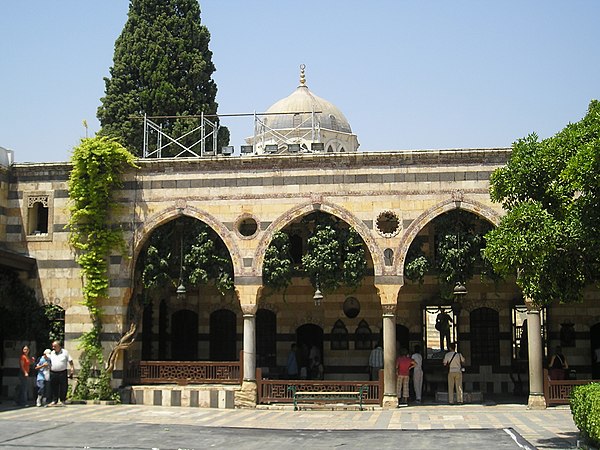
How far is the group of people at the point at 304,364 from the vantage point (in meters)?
21.7

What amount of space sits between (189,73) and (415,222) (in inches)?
537

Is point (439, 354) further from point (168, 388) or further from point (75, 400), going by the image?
point (75, 400)

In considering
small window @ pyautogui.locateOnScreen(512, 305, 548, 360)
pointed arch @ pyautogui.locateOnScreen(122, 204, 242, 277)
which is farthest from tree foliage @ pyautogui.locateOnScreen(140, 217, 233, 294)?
small window @ pyautogui.locateOnScreen(512, 305, 548, 360)

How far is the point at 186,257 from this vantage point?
795 inches

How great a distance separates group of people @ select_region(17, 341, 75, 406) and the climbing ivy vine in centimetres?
52

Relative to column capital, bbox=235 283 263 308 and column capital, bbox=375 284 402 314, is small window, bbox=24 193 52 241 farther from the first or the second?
column capital, bbox=375 284 402 314

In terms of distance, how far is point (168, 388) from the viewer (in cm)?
1989

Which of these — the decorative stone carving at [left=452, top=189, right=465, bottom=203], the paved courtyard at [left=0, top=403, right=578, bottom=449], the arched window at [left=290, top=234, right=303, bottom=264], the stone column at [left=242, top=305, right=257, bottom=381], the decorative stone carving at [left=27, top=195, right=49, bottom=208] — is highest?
the decorative stone carving at [left=27, top=195, right=49, bottom=208]

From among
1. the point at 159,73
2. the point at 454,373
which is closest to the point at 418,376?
the point at 454,373

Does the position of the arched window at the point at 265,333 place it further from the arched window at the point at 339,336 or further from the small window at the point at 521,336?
the small window at the point at 521,336

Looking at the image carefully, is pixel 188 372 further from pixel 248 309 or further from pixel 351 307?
pixel 351 307

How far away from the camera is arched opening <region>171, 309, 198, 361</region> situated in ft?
76.3

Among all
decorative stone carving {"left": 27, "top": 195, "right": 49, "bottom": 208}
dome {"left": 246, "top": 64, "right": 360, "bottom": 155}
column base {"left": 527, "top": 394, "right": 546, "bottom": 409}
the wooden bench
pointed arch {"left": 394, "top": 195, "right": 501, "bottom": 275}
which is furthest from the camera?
dome {"left": 246, "top": 64, "right": 360, "bottom": 155}

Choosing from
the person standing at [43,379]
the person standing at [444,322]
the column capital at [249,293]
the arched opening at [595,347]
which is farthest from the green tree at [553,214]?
the person standing at [43,379]
